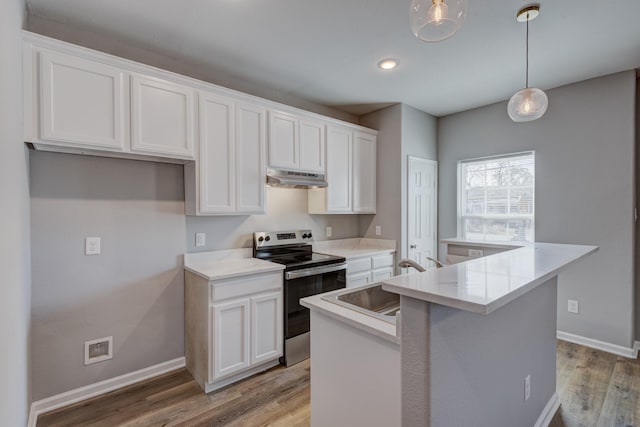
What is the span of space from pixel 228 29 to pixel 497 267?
7.59 ft

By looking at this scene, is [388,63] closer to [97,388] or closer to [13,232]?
[13,232]

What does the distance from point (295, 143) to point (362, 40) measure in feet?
3.75

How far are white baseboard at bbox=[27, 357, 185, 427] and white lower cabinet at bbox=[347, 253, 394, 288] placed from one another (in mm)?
1817

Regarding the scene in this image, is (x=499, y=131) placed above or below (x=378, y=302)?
above

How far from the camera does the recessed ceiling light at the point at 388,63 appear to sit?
2.67m

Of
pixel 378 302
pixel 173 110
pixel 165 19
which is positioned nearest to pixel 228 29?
pixel 165 19

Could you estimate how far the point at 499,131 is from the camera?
3.72 meters

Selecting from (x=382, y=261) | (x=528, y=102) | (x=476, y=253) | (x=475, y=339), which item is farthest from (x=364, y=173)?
(x=475, y=339)

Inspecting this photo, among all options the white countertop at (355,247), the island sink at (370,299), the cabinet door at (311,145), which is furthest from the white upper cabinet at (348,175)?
the island sink at (370,299)

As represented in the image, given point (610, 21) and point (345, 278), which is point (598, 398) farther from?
point (610, 21)

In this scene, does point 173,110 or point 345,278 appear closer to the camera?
point 173,110

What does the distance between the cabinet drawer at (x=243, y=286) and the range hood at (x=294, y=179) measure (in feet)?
2.88

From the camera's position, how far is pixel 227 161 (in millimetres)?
2631

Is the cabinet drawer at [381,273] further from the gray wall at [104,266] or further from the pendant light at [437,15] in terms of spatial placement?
the pendant light at [437,15]
